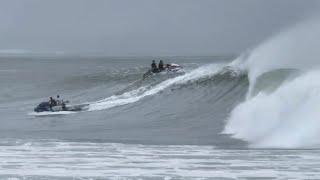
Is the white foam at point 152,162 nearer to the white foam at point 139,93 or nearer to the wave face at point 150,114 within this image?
the wave face at point 150,114

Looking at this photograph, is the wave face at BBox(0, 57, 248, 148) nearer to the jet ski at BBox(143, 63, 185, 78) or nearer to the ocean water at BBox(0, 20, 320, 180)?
the ocean water at BBox(0, 20, 320, 180)

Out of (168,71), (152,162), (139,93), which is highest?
(168,71)

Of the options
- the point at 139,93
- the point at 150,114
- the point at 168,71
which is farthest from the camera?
the point at 168,71

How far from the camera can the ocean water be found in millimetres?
15562

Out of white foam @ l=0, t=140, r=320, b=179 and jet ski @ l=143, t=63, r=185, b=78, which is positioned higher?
jet ski @ l=143, t=63, r=185, b=78

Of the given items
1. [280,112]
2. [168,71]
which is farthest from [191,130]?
[168,71]

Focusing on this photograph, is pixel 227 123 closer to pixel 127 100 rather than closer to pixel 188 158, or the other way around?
pixel 188 158

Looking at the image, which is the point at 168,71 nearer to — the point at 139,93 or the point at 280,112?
the point at 139,93

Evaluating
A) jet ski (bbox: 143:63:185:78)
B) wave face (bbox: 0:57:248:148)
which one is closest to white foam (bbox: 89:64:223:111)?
wave face (bbox: 0:57:248:148)

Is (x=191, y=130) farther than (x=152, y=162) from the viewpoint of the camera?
Yes

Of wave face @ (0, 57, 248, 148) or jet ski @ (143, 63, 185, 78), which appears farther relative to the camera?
jet ski @ (143, 63, 185, 78)

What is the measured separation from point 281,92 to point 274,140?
19.8 feet

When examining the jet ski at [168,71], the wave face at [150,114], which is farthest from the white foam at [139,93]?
the jet ski at [168,71]

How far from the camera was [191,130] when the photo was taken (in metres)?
24.7
